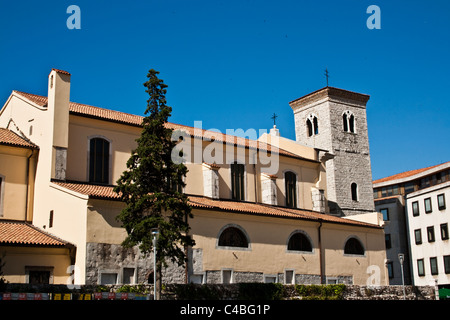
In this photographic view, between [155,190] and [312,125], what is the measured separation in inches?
1307

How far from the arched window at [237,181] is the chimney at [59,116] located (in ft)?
41.5

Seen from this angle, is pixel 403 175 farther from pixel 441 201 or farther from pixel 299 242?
pixel 299 242

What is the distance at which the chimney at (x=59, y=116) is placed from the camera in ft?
93.0

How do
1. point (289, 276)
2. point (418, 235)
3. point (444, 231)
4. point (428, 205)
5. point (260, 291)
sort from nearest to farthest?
point (260, 291)
point (289, 276)
point (444, 231)
point (428, 205)
point (418, 235)

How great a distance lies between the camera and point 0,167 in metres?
28.1

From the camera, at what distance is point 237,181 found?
37188mm

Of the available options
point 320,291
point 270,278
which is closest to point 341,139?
point 270,278

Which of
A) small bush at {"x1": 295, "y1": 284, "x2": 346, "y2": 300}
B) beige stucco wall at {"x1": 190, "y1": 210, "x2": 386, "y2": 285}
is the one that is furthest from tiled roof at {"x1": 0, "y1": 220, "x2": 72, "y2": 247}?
small bush at {"x1": 295, "y1": 284, "x2": 346, "y2": 300}

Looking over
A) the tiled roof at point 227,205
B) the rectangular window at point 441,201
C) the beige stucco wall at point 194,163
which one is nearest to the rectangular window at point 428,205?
the rectangular window at point 441,201
